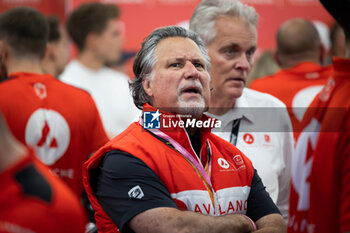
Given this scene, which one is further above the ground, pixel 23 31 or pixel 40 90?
pixel 23 31

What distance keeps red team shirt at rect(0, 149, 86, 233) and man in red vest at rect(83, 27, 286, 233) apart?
64cm

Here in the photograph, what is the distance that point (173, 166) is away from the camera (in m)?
2.24

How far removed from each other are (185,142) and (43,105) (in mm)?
1358

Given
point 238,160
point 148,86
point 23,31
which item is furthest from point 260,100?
point 23,31

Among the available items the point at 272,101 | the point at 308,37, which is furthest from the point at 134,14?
the point at 272,101

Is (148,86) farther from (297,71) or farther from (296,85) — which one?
(297,71)

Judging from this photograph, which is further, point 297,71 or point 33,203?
point 297,71

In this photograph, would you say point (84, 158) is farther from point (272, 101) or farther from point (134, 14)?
point (134, 14)

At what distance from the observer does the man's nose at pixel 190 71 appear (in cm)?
246

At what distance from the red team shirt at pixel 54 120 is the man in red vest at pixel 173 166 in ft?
3.17

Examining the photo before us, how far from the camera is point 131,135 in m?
2.32

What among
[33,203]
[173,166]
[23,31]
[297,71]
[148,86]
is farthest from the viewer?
[297,71]

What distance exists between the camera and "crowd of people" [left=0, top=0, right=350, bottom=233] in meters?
1.82

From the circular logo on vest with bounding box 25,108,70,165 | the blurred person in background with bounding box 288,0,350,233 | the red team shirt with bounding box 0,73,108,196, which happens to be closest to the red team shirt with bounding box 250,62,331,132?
the red team shirt with bounding box 0,73,108,196
